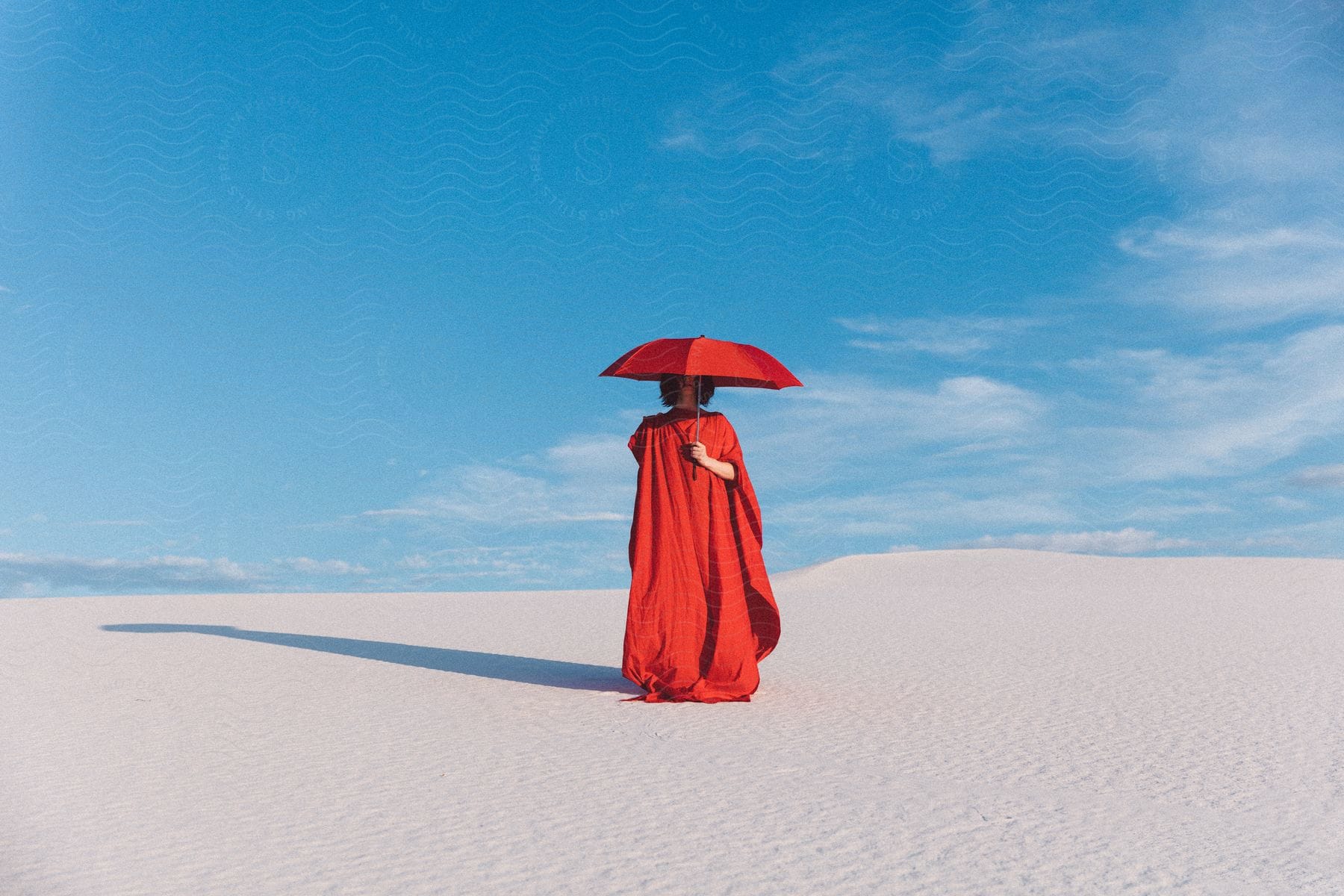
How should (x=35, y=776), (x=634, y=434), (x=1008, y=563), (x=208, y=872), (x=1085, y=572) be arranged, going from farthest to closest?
1. (x=1008, y=563)
2. (x=1085, y=572)
3. (x=634, y=434)
4. (x=35, y=776)
5. (x=208, y=872)

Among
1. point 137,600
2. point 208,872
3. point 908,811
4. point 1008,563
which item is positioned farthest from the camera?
point 1008,563

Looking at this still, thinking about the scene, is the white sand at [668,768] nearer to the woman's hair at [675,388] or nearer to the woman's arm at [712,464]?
the woman's arm at [712,464]

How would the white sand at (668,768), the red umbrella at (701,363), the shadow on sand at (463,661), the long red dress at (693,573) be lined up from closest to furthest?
the white sand at (668,768)
the red umbrella at (701,363)
the long red dress at (693,573)
the shadow on sand at (463,661)

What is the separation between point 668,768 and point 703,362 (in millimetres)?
3190

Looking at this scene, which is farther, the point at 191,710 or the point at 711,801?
the point at 191,710

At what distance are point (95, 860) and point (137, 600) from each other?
17.3 meters

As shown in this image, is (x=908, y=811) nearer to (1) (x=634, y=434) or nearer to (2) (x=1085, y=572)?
(1) (x=634, y=434)

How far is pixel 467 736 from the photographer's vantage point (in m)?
6.83

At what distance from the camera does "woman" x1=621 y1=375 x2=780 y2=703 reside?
27.3 feet

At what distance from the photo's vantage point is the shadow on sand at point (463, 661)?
30.8 feet

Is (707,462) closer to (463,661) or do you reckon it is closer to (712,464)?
(712,464)

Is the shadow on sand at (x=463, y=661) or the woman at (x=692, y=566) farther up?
the woman at (x=692, y=566)

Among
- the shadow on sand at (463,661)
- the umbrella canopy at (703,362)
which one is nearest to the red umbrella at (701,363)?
the umbrella canopy at (703,362)

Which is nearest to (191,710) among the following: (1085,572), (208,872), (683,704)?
(683,704)
